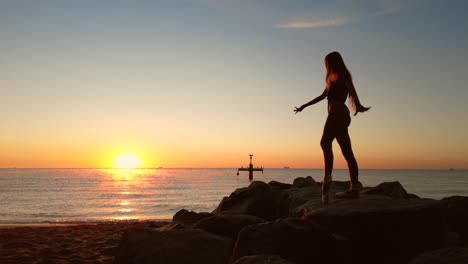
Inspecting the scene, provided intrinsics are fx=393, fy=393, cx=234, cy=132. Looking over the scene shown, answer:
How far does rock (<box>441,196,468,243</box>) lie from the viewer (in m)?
7.84

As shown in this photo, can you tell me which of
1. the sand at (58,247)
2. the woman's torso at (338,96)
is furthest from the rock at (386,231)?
the sand at (58,247)

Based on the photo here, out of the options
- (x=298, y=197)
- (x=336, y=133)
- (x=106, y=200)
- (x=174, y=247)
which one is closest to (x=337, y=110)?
(x=336, y=133)

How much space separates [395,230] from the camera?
5871mm

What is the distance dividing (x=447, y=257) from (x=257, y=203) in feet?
20.5

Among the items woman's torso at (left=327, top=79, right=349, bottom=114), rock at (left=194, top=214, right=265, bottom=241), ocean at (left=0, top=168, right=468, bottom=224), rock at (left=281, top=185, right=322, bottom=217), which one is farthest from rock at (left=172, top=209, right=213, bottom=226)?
ocean at (left=0, top=168, right=468, bottom=224)

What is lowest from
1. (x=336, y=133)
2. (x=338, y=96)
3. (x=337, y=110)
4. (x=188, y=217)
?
(x=188, y=217)

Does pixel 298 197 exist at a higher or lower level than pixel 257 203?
higher

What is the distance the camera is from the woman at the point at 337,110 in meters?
6.36

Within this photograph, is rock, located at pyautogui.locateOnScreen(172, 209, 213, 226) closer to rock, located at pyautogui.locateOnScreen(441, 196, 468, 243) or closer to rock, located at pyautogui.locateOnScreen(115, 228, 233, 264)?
rock, located at pyautogui.locateOnScreen(115, 228, 233, 264)

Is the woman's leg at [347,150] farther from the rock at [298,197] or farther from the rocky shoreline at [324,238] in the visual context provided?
the rock at [298,197]

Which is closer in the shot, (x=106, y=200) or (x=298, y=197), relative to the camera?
(x=298, y=197)

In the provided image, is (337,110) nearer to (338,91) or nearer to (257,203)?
(338,91)

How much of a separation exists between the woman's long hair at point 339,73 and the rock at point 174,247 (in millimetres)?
3167

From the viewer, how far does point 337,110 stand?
637 centimetres
